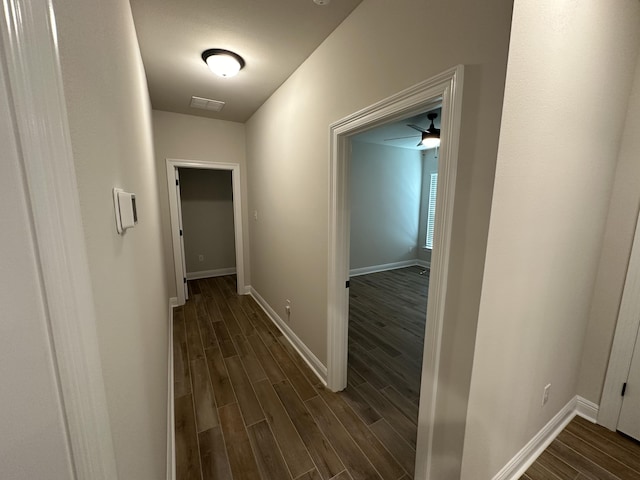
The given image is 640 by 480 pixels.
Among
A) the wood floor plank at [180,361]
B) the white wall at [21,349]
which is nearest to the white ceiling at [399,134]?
the wood floor plank at [180,361]

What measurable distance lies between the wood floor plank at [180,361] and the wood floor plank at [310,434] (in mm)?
765

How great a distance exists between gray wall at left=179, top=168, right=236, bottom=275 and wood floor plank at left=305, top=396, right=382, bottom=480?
3.86 m

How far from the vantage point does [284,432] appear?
1.74 m

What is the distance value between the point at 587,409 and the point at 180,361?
3.31 meters

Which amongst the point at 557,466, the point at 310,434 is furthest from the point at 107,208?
the point at 557,466

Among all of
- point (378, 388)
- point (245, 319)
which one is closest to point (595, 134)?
point (378, 388)

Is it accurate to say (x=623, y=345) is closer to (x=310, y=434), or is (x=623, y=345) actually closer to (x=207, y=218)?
(x=310, y=434)

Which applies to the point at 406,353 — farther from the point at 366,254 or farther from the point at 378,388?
the point at 366,254

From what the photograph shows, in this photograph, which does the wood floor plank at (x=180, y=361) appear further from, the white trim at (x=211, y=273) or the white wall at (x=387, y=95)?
the white trim at (x=211, y=273)

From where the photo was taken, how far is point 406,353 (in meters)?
2.64

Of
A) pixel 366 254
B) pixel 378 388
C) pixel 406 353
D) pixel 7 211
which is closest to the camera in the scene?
pixel 7 211

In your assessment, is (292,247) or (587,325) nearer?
(587,325)

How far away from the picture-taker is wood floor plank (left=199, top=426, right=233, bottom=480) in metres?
1.48

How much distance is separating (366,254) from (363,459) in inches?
164
